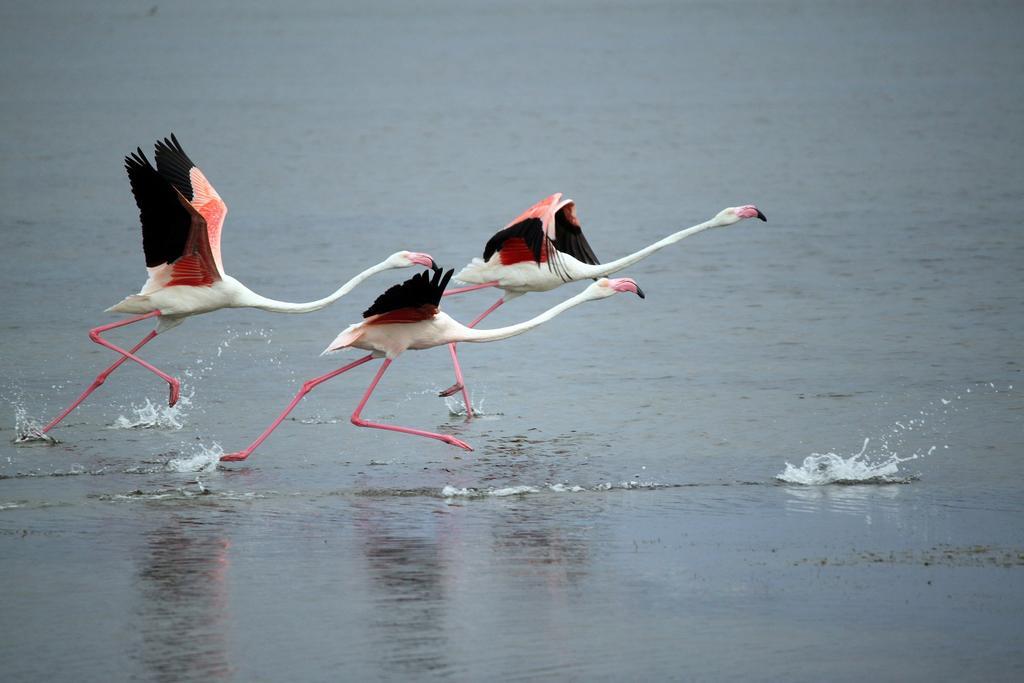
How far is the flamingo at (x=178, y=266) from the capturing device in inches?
419

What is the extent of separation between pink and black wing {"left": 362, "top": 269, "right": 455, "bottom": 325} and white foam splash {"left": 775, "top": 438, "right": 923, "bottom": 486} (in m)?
2.37

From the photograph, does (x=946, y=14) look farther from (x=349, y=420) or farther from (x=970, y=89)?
(x=349, y=420)

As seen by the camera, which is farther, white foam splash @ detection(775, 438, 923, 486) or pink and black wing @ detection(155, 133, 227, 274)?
pink and black wing @ detection(155, 133, 227, 274)

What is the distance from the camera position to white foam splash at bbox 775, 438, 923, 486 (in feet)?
32.1

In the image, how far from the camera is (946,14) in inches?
2525

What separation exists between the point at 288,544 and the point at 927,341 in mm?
7545

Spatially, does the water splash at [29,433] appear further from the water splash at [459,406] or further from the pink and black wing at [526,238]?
the pink and black wing at [526,238]

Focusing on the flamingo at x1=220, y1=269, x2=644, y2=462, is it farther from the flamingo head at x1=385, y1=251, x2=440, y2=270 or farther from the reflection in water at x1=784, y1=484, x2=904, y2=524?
the reflection in water at x1=784, y1=484, x2=904, y2=524

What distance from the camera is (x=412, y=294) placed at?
1014cm

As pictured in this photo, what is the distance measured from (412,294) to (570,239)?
11.5ft

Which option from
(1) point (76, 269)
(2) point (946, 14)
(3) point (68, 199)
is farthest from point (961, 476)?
(2) point (946, 14)

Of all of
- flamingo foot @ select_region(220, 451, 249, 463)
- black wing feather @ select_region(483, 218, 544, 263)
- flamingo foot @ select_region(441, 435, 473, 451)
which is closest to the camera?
flamingo foot @ select_region(220, 451, 249, 463)

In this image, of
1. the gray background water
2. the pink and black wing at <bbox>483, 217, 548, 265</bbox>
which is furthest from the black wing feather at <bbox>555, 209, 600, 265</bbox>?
the gray background water

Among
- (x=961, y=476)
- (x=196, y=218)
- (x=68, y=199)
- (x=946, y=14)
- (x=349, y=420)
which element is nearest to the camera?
(x=961, y=476)
